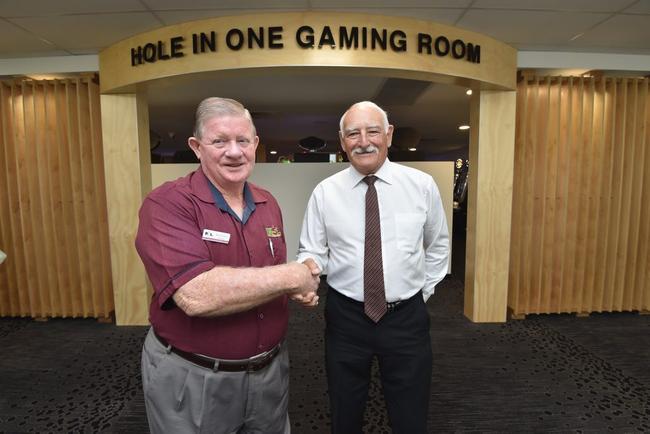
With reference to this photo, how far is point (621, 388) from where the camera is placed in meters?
2.96

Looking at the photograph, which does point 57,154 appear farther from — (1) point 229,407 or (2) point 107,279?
(1) point 229,407

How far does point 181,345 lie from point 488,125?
12.1ft

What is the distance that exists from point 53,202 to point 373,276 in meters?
4.11

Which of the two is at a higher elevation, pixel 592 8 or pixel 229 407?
pixel 592 8

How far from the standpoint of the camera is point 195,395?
50.7 inches

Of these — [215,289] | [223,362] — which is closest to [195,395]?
[223,362]

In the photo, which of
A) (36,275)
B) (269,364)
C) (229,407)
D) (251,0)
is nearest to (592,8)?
(251,0)

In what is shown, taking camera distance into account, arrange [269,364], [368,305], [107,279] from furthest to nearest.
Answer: [107,279] < [368,305] < [269,364]

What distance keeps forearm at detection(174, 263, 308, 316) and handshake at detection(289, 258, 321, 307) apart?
0.28 feet

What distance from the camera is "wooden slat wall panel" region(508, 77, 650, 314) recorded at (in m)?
4.15

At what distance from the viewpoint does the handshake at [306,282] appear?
1.21 metres

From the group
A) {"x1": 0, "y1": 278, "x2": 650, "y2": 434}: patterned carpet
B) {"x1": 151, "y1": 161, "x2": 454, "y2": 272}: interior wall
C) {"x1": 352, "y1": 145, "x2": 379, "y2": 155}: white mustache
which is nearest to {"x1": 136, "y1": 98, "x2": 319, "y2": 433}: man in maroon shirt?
{"x1": 352, "y1": 145, "x2": 379, "y2": 155}: white mustache

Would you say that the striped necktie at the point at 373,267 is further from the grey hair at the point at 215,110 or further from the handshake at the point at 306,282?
the grey hair at the point at 215,110

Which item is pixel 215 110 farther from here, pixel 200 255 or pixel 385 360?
pixel 385 360
